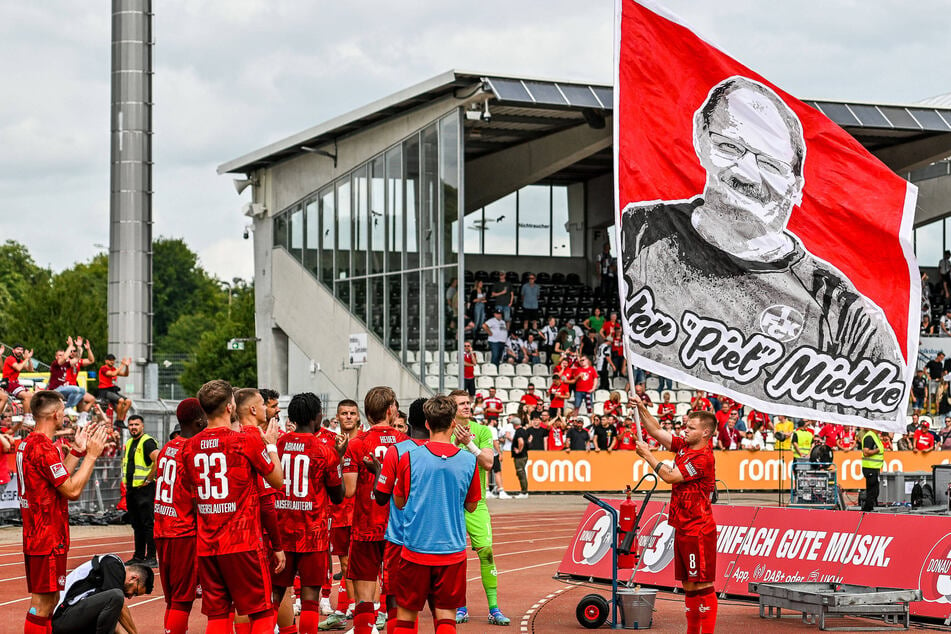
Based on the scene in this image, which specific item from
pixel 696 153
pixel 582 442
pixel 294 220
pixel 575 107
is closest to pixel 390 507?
pixel 696 153

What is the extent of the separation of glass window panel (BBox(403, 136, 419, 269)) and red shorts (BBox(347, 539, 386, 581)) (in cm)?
2318

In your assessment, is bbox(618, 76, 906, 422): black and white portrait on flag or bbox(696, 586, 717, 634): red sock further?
bbox(618, 76, 906, 422): black and white portrait on flag

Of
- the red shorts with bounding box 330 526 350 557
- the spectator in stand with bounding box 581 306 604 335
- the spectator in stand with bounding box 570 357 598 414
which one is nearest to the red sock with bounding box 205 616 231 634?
the red shorts with bounding box 330 526 350 557

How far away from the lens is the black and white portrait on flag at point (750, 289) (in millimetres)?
11391

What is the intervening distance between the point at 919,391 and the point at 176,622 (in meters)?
32.2

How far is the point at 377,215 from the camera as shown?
3528 cm

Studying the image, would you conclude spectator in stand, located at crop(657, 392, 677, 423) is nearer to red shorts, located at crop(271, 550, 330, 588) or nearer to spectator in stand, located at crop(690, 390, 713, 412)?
spectator in stand, located at crop(690, 390, 713, 412)

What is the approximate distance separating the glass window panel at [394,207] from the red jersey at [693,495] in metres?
23.9

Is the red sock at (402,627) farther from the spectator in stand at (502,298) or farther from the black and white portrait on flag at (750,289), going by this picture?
the spectator in stand at (502,298)

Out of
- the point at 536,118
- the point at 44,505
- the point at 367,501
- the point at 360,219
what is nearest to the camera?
the point at 44,505

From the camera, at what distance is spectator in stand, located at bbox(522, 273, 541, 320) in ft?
125

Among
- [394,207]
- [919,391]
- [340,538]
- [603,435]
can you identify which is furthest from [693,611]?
[919,391]

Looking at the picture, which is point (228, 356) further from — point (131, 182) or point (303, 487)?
point (303, 487)

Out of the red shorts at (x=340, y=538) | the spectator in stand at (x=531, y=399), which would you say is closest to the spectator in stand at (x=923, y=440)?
the spectator in stand at (x=531, y=399)
